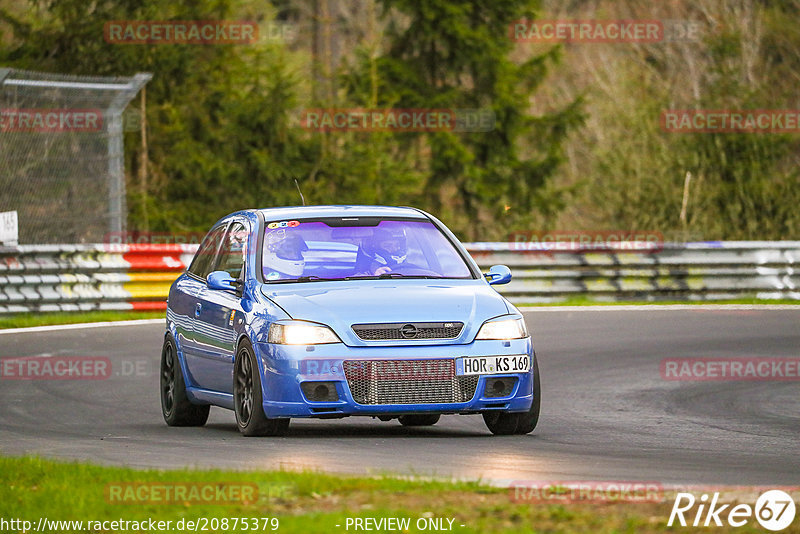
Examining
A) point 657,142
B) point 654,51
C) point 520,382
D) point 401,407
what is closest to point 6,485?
point 401,407

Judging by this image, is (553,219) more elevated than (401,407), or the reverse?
(401,407)

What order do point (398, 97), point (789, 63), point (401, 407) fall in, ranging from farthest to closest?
point (789, 63), point (398, 97), point (401, 407)

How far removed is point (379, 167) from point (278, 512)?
1015 inches

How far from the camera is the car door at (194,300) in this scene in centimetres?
1160

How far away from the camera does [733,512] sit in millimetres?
6766

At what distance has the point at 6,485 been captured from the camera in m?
8.10

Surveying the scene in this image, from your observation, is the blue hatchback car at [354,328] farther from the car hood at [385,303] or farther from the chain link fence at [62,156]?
the chain link fence at [62,156]

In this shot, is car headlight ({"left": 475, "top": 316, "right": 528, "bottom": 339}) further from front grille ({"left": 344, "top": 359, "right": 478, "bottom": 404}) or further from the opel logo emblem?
the opel logo emblem

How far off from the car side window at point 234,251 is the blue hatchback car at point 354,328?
17 millimetres

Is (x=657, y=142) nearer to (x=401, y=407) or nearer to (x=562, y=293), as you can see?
(x=562, y=293)

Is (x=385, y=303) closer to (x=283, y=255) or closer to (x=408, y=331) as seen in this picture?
(x=408, y=331)

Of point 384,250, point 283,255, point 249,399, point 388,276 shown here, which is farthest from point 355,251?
point 249,399

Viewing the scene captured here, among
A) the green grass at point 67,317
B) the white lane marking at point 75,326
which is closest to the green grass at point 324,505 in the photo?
the white lane marking at point 75,326

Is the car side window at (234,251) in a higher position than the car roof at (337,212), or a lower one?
lower
